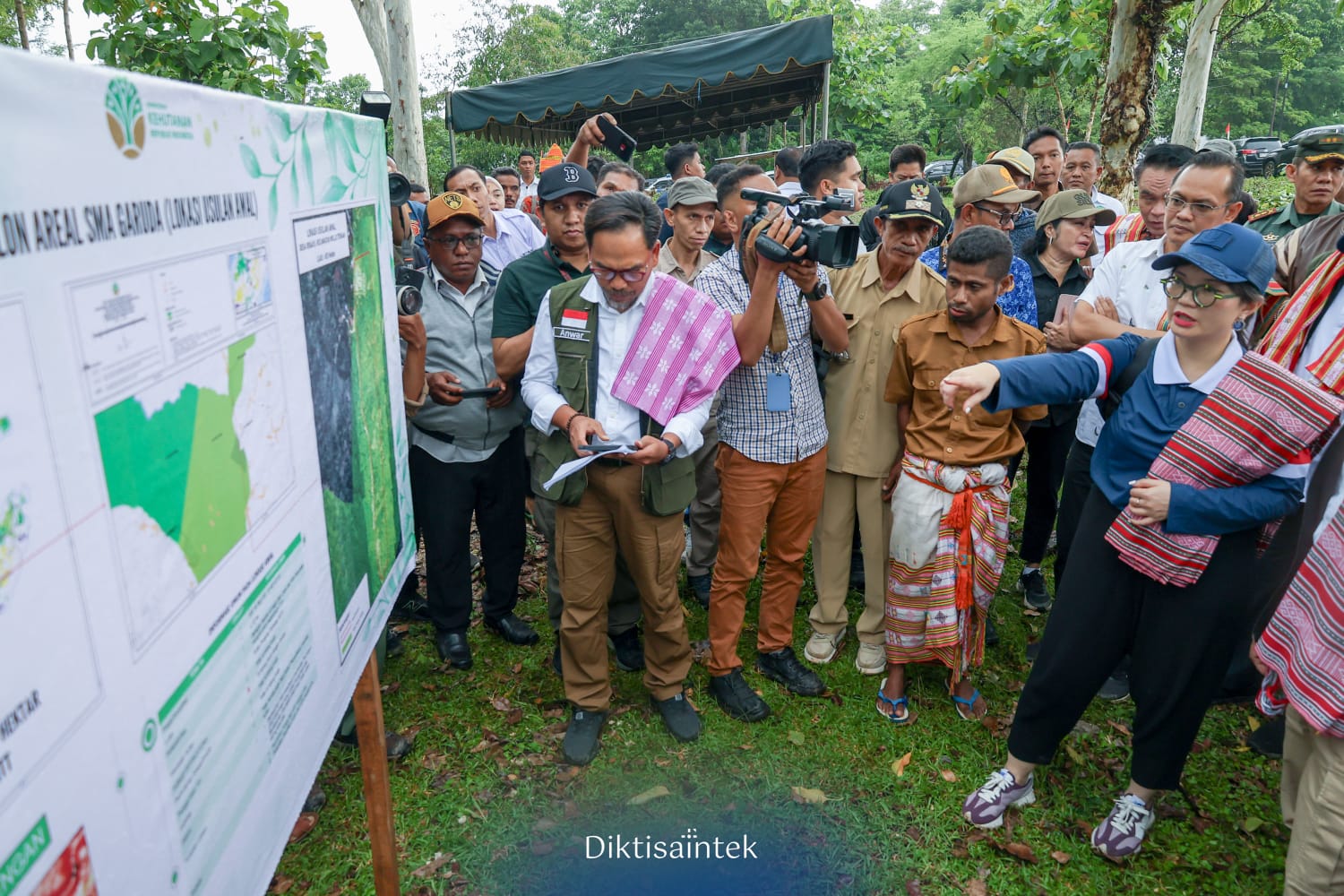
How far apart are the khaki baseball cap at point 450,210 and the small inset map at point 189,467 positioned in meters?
1.98

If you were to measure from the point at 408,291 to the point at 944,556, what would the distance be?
2186 mm

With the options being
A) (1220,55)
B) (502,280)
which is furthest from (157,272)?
(1220,55)

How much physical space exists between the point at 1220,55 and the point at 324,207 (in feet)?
166

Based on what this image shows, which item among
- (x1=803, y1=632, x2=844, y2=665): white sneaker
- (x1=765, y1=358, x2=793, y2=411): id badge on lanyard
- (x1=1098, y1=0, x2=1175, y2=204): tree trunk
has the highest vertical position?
(x1=1098, y1=0, x2=1175, y2=204): tree trunk

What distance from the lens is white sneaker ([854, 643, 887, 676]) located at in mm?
3797

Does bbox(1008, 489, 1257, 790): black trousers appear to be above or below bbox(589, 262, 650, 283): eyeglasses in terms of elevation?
below

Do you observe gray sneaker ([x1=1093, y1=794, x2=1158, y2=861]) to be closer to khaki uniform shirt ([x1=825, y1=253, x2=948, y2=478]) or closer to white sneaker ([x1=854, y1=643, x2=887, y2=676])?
white sneaker ([x1=854, y1=643, x2=887, y2=676])

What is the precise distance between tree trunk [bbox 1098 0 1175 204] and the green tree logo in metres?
8.79

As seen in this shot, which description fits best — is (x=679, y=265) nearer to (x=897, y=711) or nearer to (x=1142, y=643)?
(x=897, y=711)

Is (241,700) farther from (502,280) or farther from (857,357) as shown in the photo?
(857,357)

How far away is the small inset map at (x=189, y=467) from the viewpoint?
3.49ft

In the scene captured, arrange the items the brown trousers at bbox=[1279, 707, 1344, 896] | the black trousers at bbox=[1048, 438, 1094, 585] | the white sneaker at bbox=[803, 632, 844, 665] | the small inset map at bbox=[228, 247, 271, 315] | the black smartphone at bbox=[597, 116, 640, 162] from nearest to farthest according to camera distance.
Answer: the small inset map at bbox=[228, 247, 271, 315] → the brown trousers at bbox=[1279, 707, 1344, 896] → the black trousers at bbox=[1048, 438, 1094, 585] → the white sneaker at bbox=[803, 632, 844, 665] → the black smartphone at bbox=[597, 116, 640, 162]

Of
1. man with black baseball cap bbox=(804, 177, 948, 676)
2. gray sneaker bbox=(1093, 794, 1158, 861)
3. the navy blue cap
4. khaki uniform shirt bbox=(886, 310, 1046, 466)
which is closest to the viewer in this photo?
the navy blue cap

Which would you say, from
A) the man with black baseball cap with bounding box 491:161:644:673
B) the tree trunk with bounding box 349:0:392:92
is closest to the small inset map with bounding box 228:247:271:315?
the man with black baseball cap with bounding box 491:161:644:673
